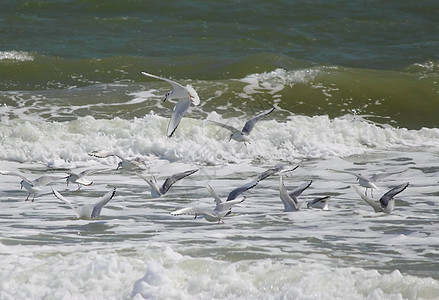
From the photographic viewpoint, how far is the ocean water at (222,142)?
6.40 meters

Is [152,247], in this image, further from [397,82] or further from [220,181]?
[397,82]

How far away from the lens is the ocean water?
640 cm

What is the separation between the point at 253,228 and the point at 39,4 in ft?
61.2

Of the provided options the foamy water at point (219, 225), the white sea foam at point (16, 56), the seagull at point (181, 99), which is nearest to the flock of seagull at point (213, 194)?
the seagull at point (181, 99)

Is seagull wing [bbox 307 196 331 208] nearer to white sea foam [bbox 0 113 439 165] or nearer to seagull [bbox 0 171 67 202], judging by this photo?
seagull [bbox 0 171 67 202]

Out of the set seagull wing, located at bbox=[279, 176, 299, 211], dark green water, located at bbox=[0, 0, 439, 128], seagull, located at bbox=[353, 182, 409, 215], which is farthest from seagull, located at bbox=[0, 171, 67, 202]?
dark green water, located at bbox=[0, 0, 439, 128]

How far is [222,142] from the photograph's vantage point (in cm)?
1318

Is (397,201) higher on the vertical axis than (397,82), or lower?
higher

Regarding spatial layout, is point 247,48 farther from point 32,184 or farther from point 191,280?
point 191,280

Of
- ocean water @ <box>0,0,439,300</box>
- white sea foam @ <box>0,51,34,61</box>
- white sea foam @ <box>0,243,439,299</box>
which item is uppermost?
white sea foam @ <box>0,243,439,299</box>

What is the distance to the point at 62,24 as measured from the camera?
23719 millimetres

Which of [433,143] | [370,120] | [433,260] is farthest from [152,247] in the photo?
[370,120]

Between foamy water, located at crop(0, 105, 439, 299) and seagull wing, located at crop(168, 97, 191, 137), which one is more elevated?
seagull wing, located at crop(168, 97, 191, 137)

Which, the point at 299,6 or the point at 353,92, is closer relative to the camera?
the point at 353,92
